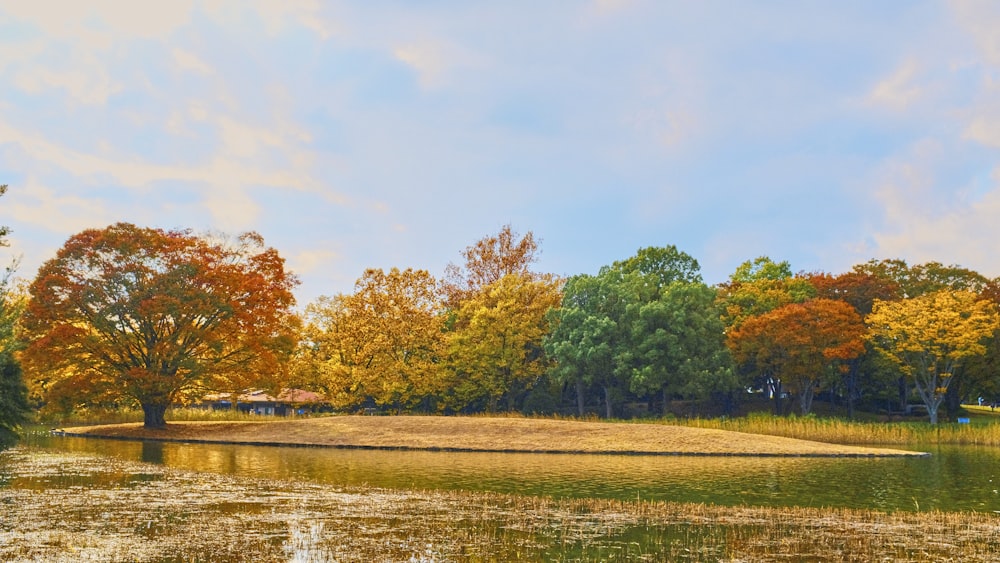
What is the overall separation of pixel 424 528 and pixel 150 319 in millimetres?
52267

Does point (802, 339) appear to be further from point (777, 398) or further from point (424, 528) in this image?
point (424, 528)

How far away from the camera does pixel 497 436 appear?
59469 millimetres

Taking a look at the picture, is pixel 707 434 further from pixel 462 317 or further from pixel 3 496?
pixel 3 496

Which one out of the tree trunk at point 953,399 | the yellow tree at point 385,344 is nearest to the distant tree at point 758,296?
the tree trunk at point 953,399

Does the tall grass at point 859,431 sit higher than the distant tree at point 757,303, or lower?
lower

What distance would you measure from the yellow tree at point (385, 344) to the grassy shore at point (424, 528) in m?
48.1

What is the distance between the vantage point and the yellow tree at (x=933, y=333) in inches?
3327

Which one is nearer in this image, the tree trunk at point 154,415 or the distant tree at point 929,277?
the tree trunk at point 154,415

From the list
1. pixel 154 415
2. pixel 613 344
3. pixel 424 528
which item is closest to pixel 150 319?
pixel 154 415

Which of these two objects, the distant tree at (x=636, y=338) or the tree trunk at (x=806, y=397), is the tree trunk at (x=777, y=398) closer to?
the tree trunk at (x=806, y=397)

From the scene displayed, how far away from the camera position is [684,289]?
88000 mm

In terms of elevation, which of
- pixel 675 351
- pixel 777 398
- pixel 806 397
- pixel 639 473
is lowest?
pixel 639 473

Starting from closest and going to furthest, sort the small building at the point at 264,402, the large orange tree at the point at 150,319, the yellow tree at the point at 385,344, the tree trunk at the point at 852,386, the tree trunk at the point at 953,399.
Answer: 1. the large orange tree at the point at 150,319
2. the yellow tree at the point at 385,344
3. the tree trunk at the point at 852,386
4. the tree trunk at the point at 953,399
5. the small building at the point at 264,402

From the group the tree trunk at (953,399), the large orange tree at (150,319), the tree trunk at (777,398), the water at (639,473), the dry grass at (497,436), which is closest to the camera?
the water at (639,473)
